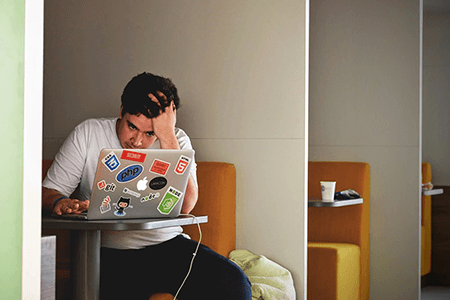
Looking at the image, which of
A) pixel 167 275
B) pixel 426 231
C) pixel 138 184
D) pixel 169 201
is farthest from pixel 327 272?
pixel 426 231

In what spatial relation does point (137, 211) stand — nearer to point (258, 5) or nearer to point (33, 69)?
point (33, 69)

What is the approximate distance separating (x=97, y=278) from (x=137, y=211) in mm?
261

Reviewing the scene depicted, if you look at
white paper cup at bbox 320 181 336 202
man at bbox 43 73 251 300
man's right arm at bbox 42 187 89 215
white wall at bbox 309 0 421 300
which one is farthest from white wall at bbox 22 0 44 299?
white wall at bbox 309 0 421 300

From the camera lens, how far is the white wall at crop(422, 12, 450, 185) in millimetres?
6000

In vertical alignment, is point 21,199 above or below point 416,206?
above

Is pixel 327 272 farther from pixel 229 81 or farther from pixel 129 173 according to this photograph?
pixel 129 173

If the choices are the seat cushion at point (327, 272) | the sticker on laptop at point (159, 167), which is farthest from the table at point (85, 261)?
the seat cushion at point (327, 272)

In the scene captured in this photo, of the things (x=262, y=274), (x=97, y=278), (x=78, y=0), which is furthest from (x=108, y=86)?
(x=97, y=278)

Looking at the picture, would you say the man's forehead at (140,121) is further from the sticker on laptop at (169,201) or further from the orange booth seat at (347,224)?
the orange booth seat at (347,224)

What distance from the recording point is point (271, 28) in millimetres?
2943

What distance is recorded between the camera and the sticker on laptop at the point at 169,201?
6.16 feet

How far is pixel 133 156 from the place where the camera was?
1.85 metres

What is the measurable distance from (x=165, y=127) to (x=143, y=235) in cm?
51

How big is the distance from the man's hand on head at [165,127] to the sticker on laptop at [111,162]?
70 centimetres
